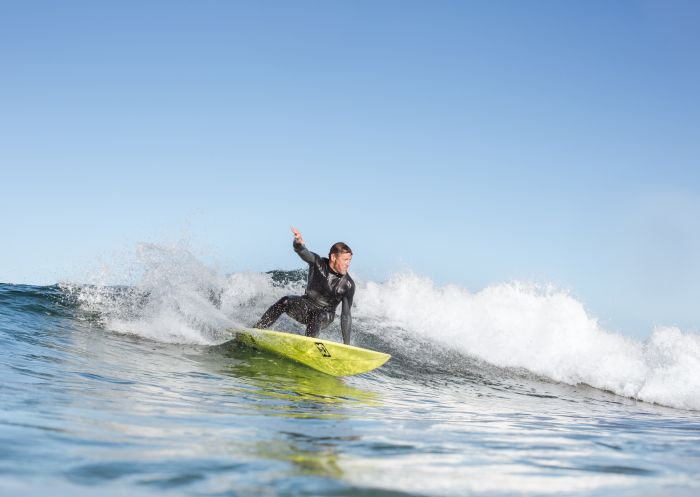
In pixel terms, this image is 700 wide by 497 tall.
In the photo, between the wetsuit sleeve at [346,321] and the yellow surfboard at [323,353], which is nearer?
the yellow surfboard at [323,353]

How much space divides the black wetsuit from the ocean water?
0.85m

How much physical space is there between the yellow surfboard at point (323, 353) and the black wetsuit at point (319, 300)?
1.95 feet

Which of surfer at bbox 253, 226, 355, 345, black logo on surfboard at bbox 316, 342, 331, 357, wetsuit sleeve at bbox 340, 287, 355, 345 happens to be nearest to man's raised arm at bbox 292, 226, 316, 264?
surfer at bbox 253, 226, 355, 345

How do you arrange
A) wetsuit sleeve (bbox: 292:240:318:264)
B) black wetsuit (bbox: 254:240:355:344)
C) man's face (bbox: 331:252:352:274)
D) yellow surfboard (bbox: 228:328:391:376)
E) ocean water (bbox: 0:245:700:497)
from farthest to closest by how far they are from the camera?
black wetsuit (bbox: 254:240:355:344) → man's face (bbox: 331:252:352:274) → wetsuit sleeve (bbox: 292:240:318:264) → yellow surfboard (bbox: 228:328:391:376) → ocean water (bbox: 0:245:700:497)

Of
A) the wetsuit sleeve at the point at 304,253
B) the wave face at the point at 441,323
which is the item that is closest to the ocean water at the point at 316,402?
the wave face at the point at 441,323

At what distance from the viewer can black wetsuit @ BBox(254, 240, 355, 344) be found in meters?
9.67

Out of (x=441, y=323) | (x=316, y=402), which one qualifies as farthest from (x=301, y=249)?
(x=441, y=323)

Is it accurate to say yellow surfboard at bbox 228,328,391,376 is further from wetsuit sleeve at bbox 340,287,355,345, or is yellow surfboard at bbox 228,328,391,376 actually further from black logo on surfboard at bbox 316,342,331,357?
wetsuit sleeve at bbox 340,287,355,345

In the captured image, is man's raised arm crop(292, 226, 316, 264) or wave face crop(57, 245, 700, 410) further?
wave face crop(57, 245, 700, 410)

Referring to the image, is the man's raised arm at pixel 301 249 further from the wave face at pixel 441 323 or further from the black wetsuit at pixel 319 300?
the wave face at pixel 441 323

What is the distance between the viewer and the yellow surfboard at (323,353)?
8.73 m

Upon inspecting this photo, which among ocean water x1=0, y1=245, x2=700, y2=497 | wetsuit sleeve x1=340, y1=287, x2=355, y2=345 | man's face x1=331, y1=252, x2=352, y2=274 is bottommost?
→ ocean water x1=0, y1=245, x2=700, y2=497

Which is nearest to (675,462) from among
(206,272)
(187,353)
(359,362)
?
(359,362)

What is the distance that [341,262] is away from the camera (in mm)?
9453
